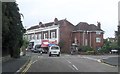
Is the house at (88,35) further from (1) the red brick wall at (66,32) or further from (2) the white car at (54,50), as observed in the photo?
(2) the white car at (54,50)

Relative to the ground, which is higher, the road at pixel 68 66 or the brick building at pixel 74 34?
the brick building at pixel 74 34

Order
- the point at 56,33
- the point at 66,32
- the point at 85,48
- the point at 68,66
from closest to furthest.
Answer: the point at 68,66
the point at 85,48
the point at 66,32
the point at 56,33

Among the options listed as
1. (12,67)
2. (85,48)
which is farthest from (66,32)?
(12,67)

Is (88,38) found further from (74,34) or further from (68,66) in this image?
(68,66)

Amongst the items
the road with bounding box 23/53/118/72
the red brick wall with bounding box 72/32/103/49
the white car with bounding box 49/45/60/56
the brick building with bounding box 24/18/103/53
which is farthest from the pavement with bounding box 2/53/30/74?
the red brick wall with bounding box 72/32/103/49

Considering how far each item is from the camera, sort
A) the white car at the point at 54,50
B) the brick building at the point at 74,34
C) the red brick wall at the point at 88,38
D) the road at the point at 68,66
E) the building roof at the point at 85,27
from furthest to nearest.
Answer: the building roof at the point at 85,27, the brick building at the point at 74,34, the red brick wall at the point at 88,38, the white car at the point at 54,50, the road at the point at 68,66

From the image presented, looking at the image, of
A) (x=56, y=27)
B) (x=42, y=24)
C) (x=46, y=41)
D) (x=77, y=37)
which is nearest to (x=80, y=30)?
(x=77, y=37)

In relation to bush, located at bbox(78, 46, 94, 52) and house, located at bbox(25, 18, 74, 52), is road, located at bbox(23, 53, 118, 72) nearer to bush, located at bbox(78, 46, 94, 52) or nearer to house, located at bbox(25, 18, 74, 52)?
bush, located at bbox(78, 46, 94, 52)

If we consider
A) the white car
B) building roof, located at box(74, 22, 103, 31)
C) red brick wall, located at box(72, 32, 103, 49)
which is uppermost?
building roof, located at box(74, 22, 103, 31)

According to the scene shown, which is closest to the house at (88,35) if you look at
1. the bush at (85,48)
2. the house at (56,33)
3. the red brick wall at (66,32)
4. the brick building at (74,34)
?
the brick building at (74,34)

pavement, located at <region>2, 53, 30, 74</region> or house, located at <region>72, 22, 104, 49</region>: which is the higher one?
house, located at <region>72, 22, 104, 49</region>

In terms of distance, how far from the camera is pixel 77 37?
11625 centimetres

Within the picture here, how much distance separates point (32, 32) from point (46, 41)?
21.5 meters

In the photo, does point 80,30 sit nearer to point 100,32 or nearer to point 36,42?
point 100,32
